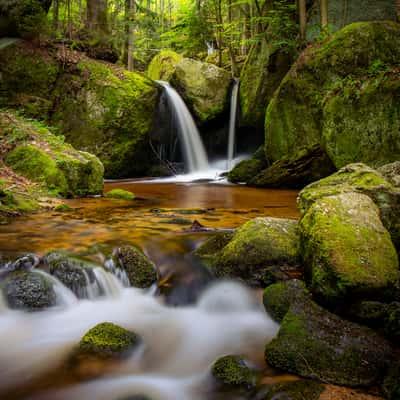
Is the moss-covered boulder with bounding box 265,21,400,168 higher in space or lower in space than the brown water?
higher

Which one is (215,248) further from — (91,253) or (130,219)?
(130,219)

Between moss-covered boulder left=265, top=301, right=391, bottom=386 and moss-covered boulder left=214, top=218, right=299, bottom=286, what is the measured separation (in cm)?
85

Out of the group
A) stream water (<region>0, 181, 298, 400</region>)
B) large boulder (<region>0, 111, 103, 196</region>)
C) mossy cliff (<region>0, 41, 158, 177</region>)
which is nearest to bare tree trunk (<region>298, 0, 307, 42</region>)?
mossy cliff (<region>0, 41, 158, 177</region>)

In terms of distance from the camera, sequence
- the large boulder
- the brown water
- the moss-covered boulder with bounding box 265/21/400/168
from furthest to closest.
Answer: the moss-covered boulder with bounding box 265/21/400/168 → the large boulder → the brown water

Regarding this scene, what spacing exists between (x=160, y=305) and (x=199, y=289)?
41 cm

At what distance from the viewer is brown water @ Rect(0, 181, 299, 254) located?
14.0ft

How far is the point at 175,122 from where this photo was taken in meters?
15.2

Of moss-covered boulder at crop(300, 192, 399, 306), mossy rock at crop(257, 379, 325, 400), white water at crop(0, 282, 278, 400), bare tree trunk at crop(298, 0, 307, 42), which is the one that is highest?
bare tree trunk at crop(298, 0, 307, 42)

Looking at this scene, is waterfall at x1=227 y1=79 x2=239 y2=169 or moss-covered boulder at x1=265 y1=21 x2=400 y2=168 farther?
waterfall at x1=227 y1=79 x2=239 y2=169

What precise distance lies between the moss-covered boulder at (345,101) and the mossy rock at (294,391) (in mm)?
6748

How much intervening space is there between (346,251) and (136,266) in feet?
6.35

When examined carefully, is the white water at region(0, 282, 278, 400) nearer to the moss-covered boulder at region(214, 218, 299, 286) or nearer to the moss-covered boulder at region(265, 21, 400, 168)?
the moss-covered boulder at region(214, 218, 299, 286)

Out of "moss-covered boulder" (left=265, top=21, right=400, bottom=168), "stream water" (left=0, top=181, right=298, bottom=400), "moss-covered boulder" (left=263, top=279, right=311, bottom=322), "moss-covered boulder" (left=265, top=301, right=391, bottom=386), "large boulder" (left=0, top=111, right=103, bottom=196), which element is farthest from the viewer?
"moss-covered boulder" (left=265, top=21, right=400, bottom=168)

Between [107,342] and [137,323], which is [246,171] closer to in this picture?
[137,323]
